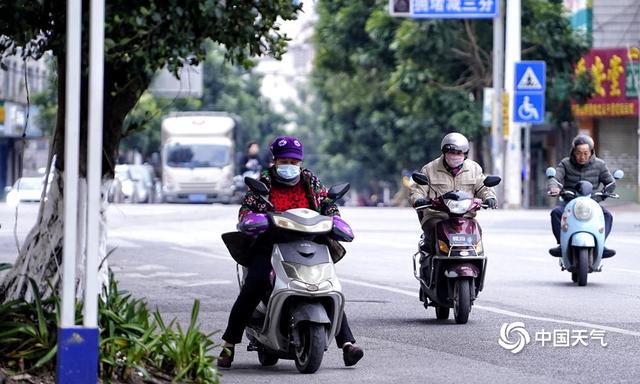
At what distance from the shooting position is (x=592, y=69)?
5153 centimetres

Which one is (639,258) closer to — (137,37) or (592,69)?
(137,37)

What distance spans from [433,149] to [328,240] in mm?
50684

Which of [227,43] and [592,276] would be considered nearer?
[227,43]

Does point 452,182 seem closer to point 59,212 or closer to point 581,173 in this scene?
point 59,212

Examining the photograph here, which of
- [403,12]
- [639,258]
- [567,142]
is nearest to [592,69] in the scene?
[567,142]

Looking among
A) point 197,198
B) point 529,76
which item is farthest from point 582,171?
point 197,198

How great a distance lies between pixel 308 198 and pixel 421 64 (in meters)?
39.9

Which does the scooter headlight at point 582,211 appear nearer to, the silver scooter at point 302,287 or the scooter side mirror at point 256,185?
the silver scooter at point 302,287

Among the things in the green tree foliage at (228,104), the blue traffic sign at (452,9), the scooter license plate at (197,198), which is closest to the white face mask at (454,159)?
the blue traffic sign at (452,9)

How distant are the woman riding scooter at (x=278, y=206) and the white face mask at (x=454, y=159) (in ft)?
9.91

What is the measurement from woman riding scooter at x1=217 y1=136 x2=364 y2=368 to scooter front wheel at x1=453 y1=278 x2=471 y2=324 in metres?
2.83

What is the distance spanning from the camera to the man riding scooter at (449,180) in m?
13.1

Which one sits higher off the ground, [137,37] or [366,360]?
[137,37]

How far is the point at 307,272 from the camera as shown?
9812 millimetres
